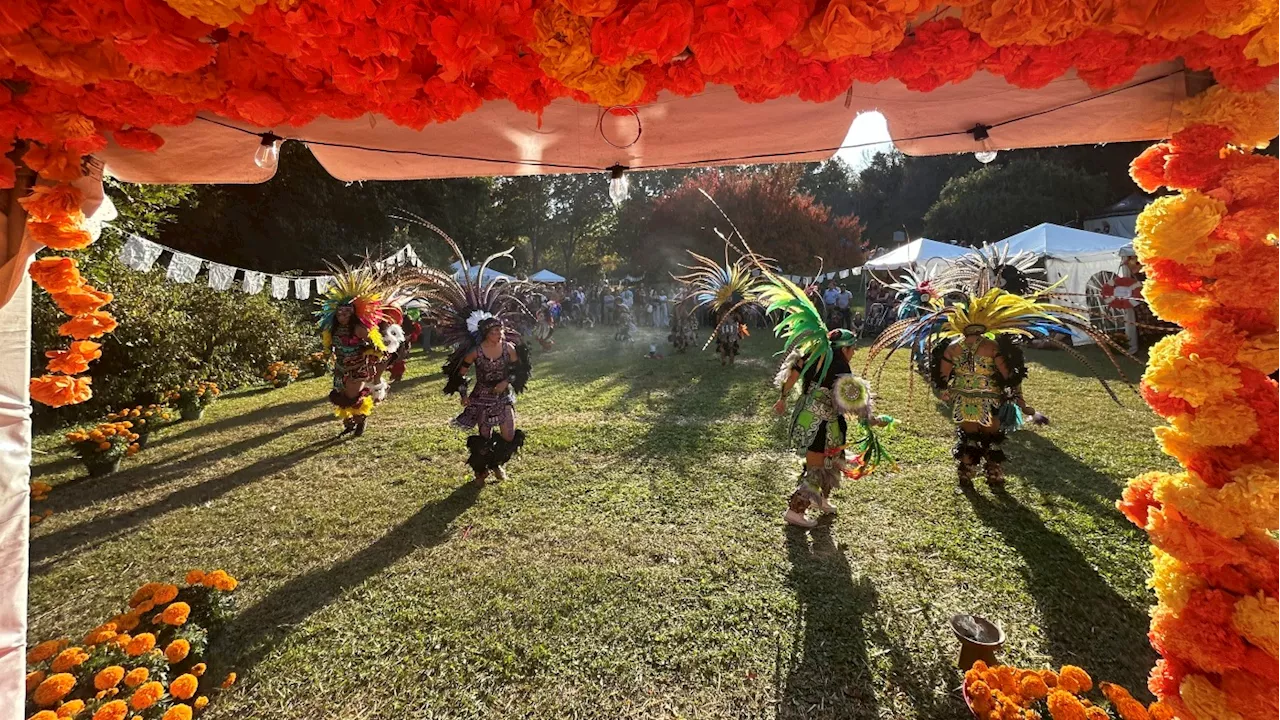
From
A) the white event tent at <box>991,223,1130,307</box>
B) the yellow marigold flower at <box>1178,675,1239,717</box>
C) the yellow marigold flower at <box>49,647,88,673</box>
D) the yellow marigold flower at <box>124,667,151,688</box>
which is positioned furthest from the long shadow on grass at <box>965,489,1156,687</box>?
the white event tent at <box>991,223,1130,307</box>

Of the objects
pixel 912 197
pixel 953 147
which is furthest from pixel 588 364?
pixel 912 197

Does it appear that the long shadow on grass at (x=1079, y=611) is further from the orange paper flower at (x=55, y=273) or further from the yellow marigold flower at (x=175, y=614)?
the orange paper flower at (x=55, y=273)

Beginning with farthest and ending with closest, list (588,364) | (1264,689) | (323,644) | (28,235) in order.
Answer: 1. (588,364)
2. (323,644)
3. (28,235)
4. (1264,689)

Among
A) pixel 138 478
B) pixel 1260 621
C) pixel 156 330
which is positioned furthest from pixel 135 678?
pixel 156 330

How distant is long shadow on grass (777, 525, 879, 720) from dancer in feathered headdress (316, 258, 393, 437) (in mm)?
6701

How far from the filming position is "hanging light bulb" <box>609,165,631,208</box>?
3529 mm

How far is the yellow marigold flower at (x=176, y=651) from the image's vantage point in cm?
303

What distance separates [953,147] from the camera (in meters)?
3.23

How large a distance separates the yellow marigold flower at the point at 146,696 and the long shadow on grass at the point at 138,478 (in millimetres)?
3748

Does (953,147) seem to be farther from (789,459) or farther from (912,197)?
(912,197)

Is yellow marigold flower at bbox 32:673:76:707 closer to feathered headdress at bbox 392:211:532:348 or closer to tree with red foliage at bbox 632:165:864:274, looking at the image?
feathered headdress at bbox 392:211:532:348

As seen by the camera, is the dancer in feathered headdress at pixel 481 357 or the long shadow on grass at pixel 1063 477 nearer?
the long shadow on grass at pixel 1063 477

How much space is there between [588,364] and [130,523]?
33.0 ft

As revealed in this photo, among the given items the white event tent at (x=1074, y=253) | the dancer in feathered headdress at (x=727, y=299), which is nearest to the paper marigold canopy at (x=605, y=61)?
the dancer in feathered headdress at (x=727, y=299)
